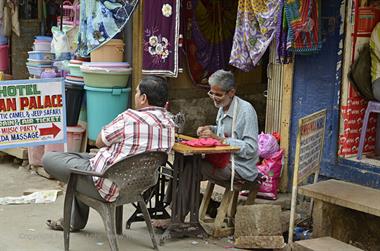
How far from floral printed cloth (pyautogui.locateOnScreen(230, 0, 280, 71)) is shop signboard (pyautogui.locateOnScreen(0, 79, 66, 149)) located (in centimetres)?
188

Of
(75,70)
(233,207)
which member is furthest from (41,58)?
(233,207)

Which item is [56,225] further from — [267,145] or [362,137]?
[362,137]

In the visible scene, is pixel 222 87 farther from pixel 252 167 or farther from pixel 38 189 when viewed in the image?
pixel 38 189

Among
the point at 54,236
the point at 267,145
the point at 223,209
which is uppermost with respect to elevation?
the point at 267,145

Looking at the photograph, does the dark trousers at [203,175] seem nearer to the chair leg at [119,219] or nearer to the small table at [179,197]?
the small table at [179,197]

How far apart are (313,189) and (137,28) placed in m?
3.49

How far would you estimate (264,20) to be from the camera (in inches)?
247

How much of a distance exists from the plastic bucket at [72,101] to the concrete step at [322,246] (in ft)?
12.9

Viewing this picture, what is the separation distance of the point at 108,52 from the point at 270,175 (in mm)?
2733

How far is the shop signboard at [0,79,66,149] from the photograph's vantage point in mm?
5980

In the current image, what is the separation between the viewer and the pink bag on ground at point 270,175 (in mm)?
6355

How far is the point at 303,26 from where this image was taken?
5938 millimetres

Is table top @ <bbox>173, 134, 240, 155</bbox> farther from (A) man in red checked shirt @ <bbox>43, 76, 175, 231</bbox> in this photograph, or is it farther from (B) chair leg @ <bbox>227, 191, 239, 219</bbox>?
(B) chair leg @ <bbox>227, 191, 239, 219</bbox>

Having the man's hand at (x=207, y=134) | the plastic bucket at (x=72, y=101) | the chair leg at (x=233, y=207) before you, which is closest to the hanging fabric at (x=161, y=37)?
the plastic bucket at (x=72, y=101)
